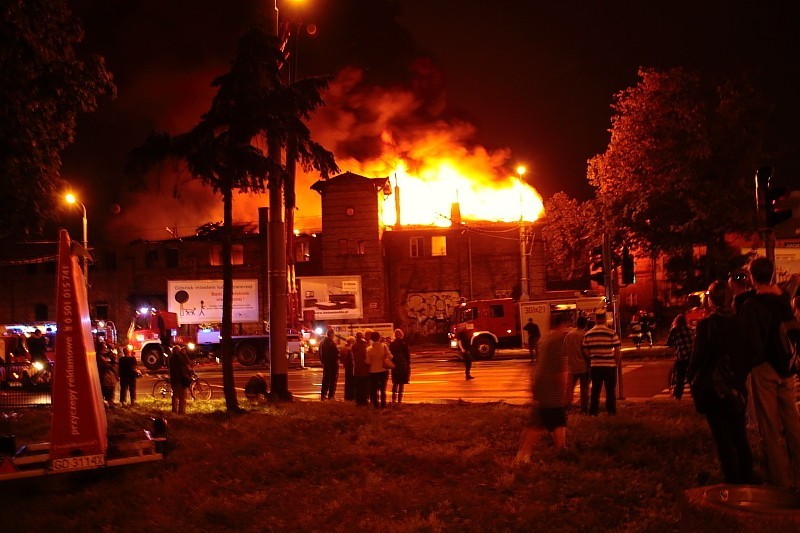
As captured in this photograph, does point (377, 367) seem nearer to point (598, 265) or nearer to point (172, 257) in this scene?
point (598, 265)

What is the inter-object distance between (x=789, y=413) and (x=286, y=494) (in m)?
4.72

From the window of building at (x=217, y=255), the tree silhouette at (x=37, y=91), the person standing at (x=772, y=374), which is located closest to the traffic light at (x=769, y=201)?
the person standing at (x=772, y=374)

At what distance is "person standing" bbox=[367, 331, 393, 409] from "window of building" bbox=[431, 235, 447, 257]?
34.5m

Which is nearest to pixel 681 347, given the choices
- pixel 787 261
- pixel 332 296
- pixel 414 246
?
pixel 787 261

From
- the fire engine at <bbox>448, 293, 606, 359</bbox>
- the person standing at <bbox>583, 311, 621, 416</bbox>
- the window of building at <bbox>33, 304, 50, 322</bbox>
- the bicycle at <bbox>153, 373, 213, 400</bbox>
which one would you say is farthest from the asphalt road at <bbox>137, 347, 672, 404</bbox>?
the window of building at <bbox>33, 304, 50, 322</bbox>

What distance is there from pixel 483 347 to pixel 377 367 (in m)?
18.4

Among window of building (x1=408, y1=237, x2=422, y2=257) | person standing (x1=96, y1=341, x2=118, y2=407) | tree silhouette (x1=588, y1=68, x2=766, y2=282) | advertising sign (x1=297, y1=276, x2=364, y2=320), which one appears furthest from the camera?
window of building (x1=408, y1=237, x2=422, y2=257)

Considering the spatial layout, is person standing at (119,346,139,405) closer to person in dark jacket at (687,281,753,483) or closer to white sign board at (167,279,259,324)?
person in dark jacket at (687,281,753,483)

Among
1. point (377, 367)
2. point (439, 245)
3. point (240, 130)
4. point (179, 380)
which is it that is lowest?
point (179, 380)

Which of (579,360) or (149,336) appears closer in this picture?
(579,360)

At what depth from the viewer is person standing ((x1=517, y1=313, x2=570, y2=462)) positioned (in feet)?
25.2

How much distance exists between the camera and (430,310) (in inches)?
1889

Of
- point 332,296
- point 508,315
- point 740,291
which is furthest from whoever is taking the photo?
point 332,296

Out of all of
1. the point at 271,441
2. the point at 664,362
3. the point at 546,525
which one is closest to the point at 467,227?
the point at 664,362
